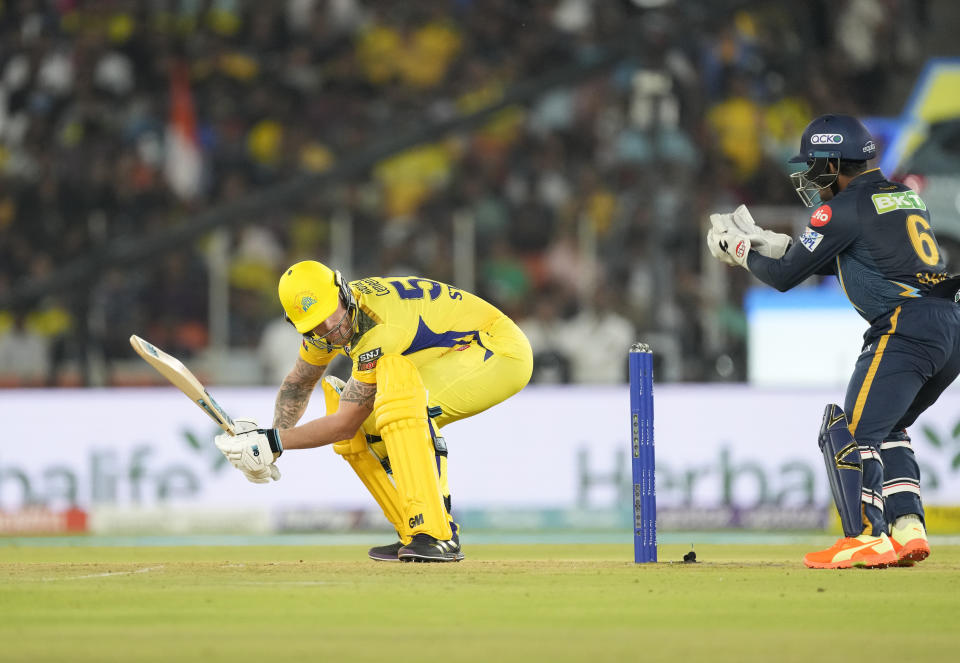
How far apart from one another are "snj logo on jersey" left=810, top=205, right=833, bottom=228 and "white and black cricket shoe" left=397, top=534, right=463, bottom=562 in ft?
8.54

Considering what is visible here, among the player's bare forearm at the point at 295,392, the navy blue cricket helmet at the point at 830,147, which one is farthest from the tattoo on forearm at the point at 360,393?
the navy blue cricket helmet at the point at 830,147

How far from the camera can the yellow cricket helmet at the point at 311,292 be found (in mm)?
8188

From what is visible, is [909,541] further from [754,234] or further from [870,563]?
[754,234]

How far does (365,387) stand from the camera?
8.33m

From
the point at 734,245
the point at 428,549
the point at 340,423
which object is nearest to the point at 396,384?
the point at 340,423

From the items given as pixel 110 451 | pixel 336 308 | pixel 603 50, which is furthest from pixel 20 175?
pixel 336 308

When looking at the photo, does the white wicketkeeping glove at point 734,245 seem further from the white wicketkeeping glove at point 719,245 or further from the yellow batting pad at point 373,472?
the yellow batting pad at point 373,472

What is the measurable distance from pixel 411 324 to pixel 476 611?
252cm

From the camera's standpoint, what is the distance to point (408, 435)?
8.13m

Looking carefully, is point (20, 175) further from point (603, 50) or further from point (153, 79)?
point (603, 50)

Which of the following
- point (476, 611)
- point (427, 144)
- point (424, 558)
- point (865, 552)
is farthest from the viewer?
point (427, 144)

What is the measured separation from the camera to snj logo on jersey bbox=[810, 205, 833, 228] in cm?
795

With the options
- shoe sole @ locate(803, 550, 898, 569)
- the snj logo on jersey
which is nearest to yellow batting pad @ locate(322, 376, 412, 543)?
shoe sole @ locate(803, 550, 898, 569)

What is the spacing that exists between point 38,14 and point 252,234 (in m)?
4.12
